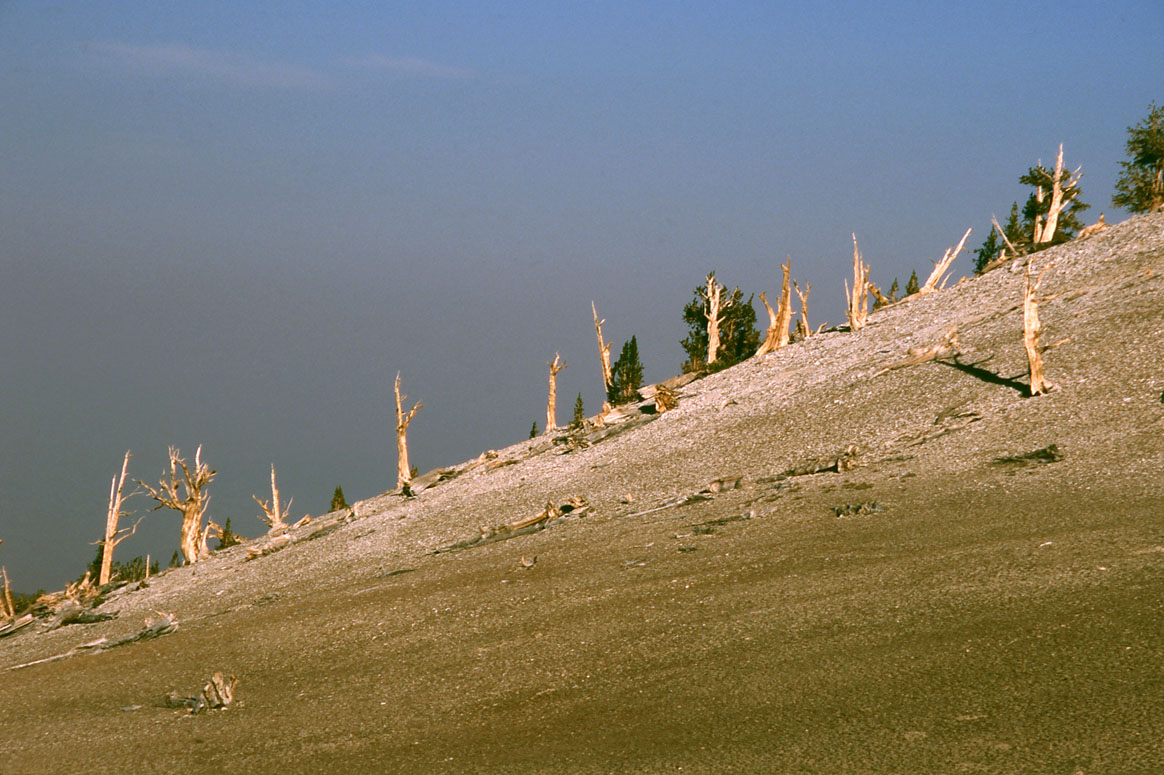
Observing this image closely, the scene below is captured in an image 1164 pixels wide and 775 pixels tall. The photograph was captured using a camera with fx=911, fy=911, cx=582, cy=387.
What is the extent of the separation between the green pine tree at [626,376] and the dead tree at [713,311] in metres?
3.86

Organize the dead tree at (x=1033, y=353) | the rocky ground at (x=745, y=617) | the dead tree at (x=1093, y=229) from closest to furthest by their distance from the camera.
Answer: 1. the rocky ground at (x=745, y=617)
2. the dead tree at (x=1033, y=353)
3. the dead tree at (x=1093, y=229)

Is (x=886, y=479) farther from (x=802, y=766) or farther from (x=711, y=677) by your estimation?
(x=802, y=766)

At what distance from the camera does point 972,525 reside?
611 inches

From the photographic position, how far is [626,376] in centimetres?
4816

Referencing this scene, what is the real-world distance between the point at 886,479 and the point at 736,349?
31.2 meters

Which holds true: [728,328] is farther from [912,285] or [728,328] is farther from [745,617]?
[745,617]

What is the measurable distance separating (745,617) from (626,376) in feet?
116

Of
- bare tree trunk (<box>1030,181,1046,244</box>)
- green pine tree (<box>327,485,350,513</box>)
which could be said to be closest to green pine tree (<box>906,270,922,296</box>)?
bare tree trunk (<box>1030,181,1046,244</box>)

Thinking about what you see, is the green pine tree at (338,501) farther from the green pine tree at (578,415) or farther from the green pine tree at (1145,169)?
the green pine tree at (1145,169)

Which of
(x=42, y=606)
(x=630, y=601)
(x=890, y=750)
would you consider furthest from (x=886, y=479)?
(x=42, y=606)

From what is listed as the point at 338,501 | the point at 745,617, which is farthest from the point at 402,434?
the point at 745,617

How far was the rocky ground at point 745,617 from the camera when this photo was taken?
30.8 ft

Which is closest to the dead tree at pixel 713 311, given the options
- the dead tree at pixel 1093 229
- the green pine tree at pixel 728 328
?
the green pine tree at pixel 728 328

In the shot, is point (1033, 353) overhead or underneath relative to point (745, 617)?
overhead
